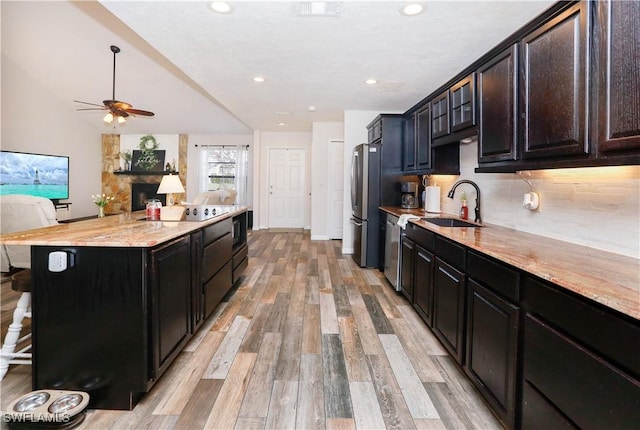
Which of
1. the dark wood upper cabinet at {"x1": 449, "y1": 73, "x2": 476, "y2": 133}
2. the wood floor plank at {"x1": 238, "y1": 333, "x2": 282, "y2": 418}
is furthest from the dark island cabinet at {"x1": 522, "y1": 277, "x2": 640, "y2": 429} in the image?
the dark wood upper cabinet at {"x1": 449, "y1": 73, "x2": 476, "y2": 133}

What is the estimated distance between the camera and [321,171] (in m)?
6.88

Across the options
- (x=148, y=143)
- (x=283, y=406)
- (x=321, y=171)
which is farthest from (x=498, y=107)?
(x=148, y=143)

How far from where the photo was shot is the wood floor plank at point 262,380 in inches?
67.3

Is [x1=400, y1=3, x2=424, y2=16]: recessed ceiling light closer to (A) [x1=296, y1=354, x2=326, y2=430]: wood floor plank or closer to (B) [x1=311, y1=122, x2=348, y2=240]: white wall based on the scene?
(A) [x1=296, y1=354, x2=326, y2=430]: wood floor plank

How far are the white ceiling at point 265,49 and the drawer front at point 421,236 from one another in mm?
1550

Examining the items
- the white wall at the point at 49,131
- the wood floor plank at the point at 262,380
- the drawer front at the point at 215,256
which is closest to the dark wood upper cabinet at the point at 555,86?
the wood floor plank at the point at 262,380

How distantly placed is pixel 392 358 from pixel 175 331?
57.9 inches

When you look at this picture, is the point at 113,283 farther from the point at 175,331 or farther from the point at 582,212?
the point at 582,212

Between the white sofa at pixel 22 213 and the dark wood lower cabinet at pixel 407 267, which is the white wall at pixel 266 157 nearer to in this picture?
the white sofa at pixel 22 213

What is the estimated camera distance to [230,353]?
90.6 inches

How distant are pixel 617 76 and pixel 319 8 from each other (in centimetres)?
170

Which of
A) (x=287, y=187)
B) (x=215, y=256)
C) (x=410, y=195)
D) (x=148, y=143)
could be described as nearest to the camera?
(x=215, y=256)

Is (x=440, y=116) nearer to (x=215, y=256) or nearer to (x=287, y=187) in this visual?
(x=215, y=256)

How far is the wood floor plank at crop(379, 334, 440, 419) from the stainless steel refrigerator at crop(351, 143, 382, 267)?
2106 mm
